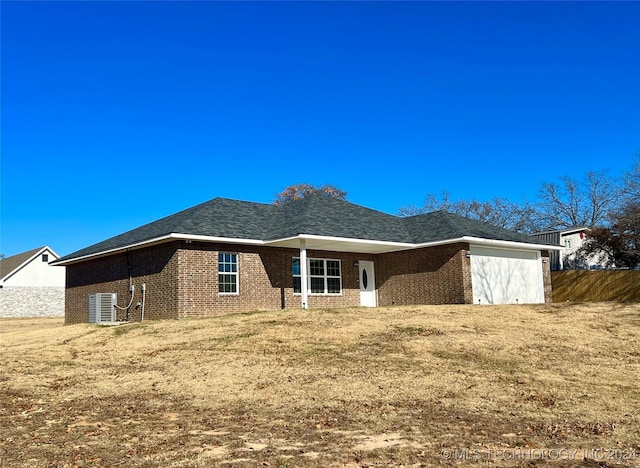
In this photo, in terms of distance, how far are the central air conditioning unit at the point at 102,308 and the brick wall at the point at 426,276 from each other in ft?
35.8

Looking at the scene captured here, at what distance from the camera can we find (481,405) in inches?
334

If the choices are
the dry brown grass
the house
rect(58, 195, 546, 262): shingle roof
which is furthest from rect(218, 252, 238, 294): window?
the dry brown grass

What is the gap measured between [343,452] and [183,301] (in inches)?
543

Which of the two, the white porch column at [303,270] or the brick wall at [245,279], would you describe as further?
the white porch column at [303,270]

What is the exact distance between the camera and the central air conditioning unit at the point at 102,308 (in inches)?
851

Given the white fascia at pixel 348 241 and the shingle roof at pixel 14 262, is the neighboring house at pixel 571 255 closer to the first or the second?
the white fascia at pixel 348 241

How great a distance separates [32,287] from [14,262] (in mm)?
4386

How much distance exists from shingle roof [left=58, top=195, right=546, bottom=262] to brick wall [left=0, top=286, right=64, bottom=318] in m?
21.8

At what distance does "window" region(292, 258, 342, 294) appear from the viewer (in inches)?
897

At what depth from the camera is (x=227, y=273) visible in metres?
20.6

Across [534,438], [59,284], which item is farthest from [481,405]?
[59,284]

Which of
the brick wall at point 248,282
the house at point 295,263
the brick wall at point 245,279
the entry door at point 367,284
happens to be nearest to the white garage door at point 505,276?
the house at point 295,263

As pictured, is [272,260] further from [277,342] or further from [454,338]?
[454,338]

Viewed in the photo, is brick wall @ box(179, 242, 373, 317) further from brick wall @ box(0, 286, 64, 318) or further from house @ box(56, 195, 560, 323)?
brick wall @ box(0, 286, 64, 318)
